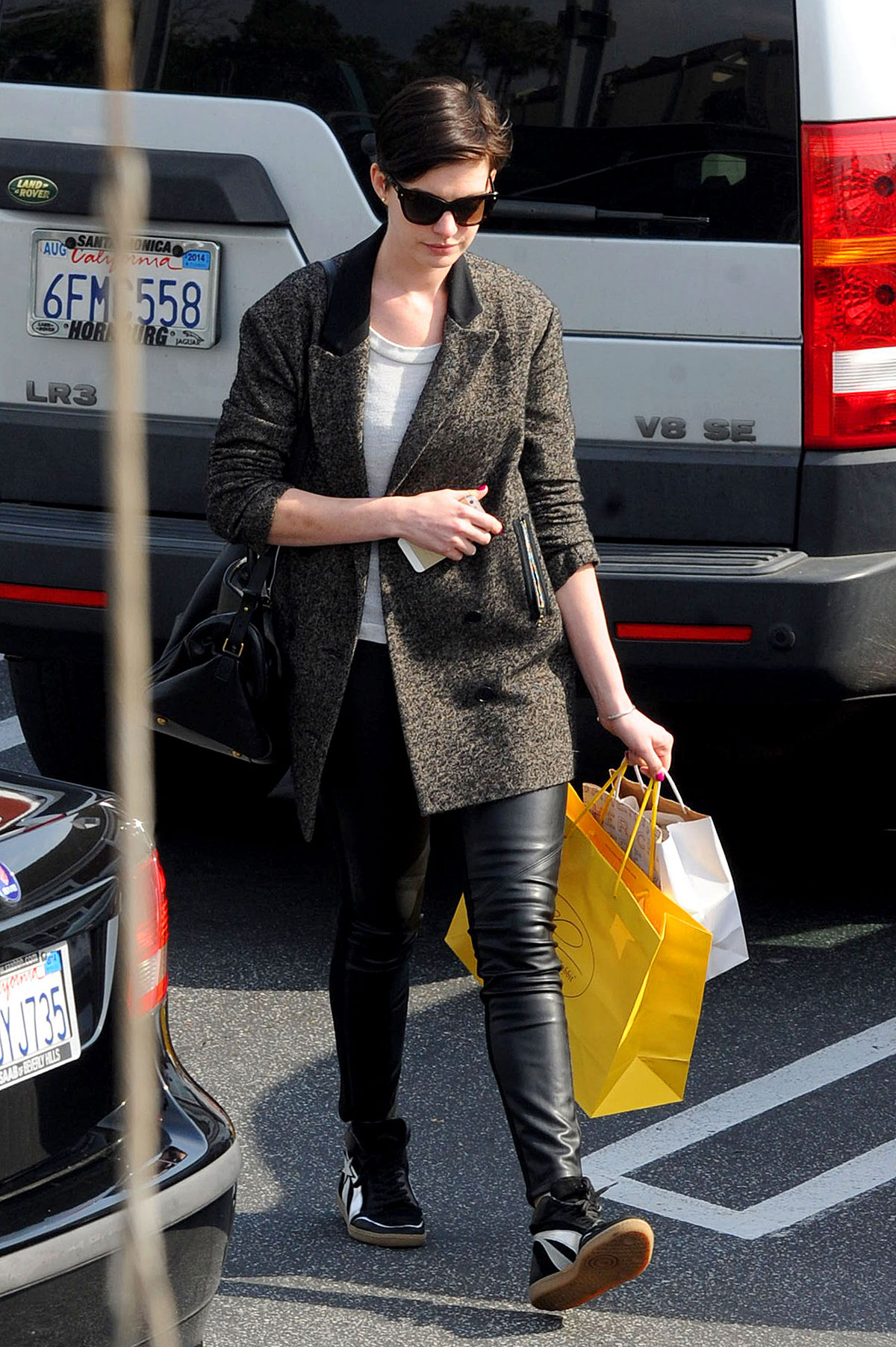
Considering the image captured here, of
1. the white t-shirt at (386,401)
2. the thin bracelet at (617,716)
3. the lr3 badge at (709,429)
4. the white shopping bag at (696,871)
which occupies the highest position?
the white t-shirt at (386,401)

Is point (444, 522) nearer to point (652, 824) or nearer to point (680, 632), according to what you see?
point (652, 824)

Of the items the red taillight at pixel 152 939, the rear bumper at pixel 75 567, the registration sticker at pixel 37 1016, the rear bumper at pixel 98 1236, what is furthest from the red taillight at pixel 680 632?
the registration sticker at pixel 37 1016

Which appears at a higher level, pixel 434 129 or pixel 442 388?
pixel 434 129

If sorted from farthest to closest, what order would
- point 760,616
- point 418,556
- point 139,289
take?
point 139,289
point 760,616
point 418,556

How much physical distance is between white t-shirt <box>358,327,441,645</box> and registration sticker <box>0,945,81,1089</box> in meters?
0.84

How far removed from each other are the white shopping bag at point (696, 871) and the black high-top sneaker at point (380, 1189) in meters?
0.58

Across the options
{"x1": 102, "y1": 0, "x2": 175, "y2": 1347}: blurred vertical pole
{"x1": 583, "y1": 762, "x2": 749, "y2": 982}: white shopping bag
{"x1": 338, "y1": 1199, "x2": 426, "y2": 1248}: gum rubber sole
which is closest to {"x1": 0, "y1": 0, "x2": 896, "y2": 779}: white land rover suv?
{"x1": 583, "y1": 762, "x2": 749, "y2": 982}: white shopping bag

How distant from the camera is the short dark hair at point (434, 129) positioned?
283 centimetres

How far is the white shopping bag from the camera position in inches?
119

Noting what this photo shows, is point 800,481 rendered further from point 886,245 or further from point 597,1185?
point 597,1185

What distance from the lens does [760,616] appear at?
3.88 metres

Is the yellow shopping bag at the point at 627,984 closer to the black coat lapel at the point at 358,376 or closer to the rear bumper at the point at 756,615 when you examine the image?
the black coat lapel at the point at 358,376

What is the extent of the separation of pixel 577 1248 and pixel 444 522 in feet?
3.37

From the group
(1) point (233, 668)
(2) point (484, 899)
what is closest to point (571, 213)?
(1) point (233, 668)
